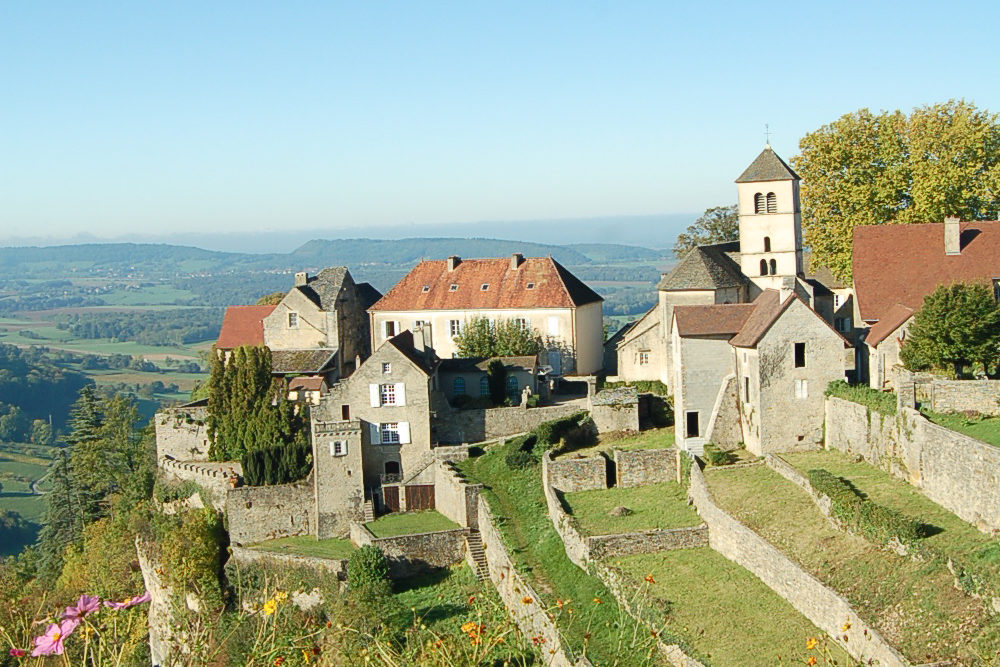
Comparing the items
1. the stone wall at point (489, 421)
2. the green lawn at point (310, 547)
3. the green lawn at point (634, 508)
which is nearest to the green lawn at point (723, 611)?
the green lawn at point (634, 508)

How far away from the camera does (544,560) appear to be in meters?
32.1

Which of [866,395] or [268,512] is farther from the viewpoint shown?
[268,512]

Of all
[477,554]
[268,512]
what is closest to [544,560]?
[477,554]

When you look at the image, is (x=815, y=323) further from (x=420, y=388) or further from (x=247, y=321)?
(x=247, y=321)

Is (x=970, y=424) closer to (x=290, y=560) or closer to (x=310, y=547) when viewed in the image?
(x=290, y=560)

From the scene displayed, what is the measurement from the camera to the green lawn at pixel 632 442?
39.0 metres

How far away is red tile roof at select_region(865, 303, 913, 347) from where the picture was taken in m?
36.3

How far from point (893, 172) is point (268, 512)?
31.3 m

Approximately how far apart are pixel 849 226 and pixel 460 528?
24.1 metres

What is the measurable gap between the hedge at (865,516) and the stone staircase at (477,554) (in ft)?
39.3

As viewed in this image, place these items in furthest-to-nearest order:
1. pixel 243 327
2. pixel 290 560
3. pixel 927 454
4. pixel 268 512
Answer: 1. pixel 243 327
2. pixel 268 512
3. pixel 290 560
4. pixel 927 454

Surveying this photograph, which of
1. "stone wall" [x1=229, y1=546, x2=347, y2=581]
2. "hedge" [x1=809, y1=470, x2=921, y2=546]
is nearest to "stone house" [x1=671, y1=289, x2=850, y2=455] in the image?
"hedge" [x1=809, y1=470, x2=921, y2=546]

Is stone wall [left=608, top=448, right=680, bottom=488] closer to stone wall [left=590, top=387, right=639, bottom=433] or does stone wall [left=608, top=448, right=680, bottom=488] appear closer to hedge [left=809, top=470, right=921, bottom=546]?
stone wall [left=590, top=387, right=639, bottom=433]

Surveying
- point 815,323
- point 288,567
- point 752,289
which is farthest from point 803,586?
point 752,289
